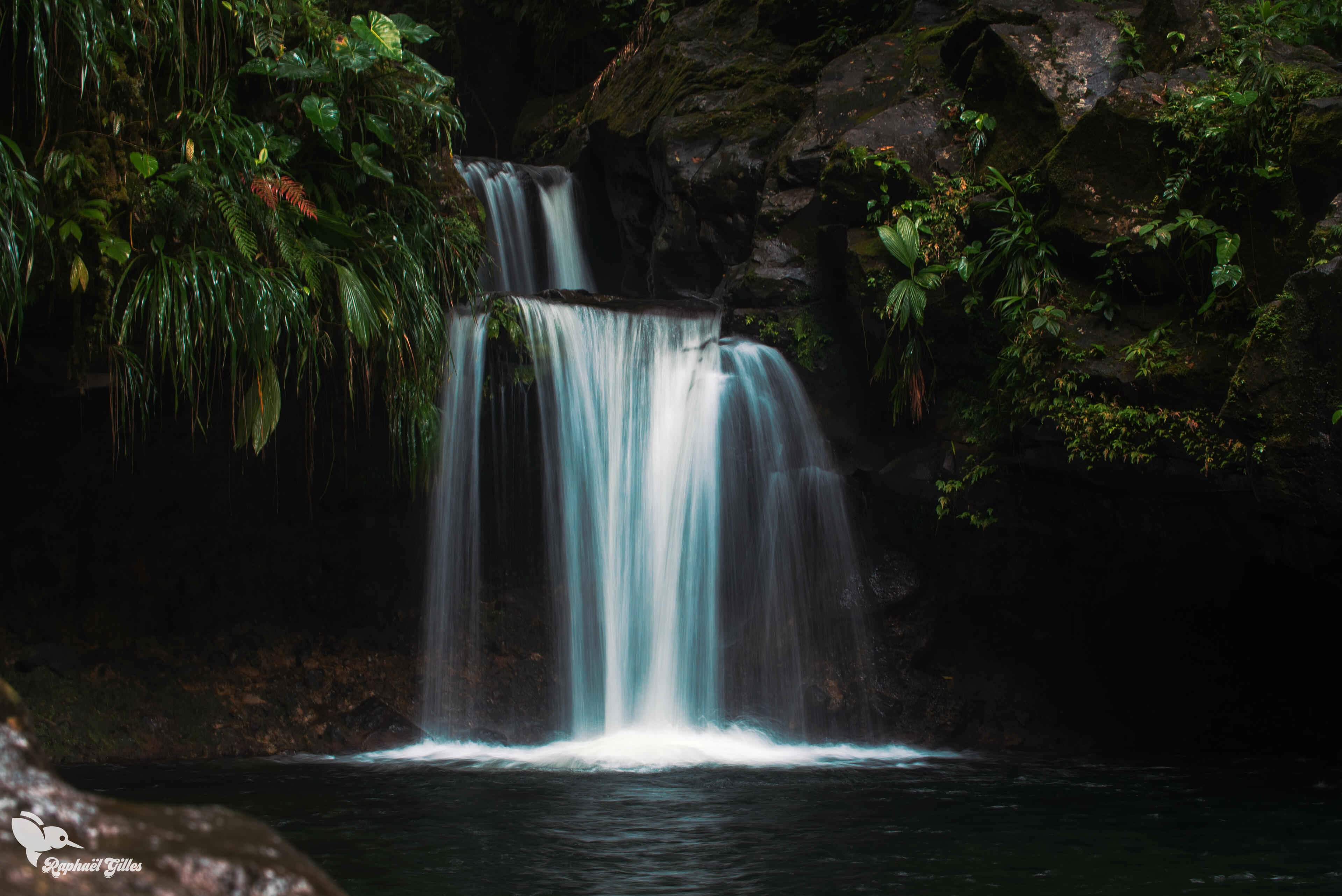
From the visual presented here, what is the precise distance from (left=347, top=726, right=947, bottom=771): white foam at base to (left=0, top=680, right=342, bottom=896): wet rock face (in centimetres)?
527

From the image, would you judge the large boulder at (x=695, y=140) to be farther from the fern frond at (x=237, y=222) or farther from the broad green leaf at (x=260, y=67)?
the fern frond at (x=237, y=222)

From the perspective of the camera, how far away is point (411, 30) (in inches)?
275

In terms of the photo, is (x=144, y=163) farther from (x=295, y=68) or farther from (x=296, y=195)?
(x=295, y=68)

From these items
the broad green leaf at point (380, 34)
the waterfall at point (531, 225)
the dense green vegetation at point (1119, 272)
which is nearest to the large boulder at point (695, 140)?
the waterfall at point (531, 225)

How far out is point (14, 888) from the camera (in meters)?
1.39

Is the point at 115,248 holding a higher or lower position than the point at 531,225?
lower

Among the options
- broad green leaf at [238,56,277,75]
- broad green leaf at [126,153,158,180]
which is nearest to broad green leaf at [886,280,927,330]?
broad green leaf at [238,56,277,75]

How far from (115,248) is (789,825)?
4916 mm

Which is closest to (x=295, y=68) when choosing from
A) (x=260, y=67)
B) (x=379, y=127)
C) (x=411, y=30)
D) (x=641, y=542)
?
(x=260, y=67)

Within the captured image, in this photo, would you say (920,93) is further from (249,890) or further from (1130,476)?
(249,890)

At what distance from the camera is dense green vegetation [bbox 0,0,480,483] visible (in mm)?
5160

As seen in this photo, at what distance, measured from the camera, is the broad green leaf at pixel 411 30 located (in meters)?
6.92
